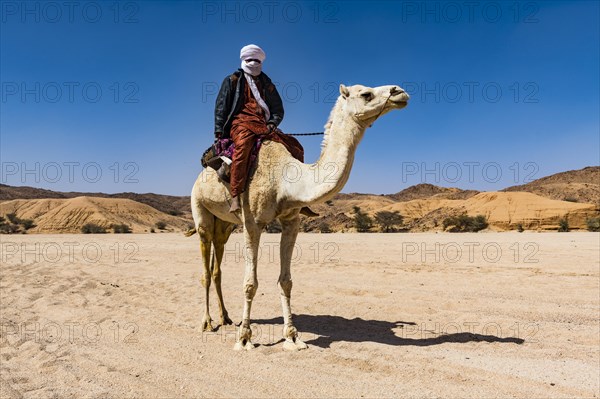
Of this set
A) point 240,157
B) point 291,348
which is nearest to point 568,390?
point 291,348

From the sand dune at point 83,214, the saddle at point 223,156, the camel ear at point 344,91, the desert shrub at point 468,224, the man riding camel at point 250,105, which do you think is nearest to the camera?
the camel ear at point 344,91

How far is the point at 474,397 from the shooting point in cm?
395

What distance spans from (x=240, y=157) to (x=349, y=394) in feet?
10.4

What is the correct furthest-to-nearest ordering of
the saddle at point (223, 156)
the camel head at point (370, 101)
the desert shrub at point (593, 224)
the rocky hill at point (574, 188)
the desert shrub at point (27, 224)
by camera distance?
the rocky hill at point (574, 188) → the desert shrub at point (27, 224) → the desert shrub at point (593, 224) → the saddle at point (223, 156) → the camel head at point (370, 101)

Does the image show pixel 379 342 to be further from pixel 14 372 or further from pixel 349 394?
pixel 14 372

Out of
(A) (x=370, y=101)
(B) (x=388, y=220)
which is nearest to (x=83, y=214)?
(B) (x=388, y=220)

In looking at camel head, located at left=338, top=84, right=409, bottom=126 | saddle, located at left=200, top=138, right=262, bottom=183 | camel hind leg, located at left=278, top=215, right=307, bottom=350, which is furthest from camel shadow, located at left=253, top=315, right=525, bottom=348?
camel head, located at left=338, top=84, right=409, bottom=126

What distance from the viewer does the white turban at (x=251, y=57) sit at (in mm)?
6316

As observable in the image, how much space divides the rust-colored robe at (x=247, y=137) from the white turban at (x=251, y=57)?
0.15m

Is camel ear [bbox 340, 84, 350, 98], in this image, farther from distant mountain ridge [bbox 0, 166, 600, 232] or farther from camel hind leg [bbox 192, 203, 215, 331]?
distant mountain ridge [bbox 0, 166, 600, 232]

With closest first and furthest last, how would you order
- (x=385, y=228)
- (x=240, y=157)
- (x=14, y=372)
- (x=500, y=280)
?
1. (x=14, y=372)
2. (x=240, y=157)
3. (x=500, y=280)
4. (x=385, y=228)

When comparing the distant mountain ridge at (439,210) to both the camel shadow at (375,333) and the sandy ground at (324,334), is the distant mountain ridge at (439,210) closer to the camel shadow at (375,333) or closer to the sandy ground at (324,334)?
the sandy ground at (324,334)

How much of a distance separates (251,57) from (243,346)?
4.08 m

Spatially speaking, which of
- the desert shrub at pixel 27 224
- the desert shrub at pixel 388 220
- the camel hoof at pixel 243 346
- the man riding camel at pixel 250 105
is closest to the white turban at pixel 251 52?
the man riding camel at pixel 250 105
